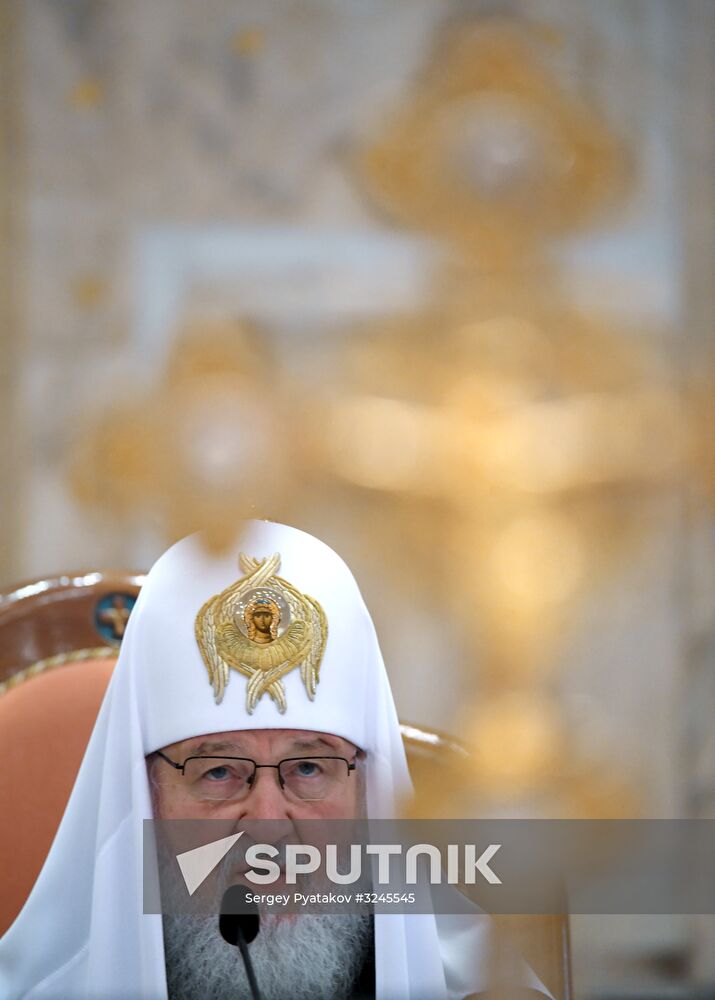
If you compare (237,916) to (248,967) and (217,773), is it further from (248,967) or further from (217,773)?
(217,773)

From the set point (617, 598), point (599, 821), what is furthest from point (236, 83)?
point (599, 821)

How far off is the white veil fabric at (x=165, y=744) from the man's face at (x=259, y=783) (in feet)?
0.06

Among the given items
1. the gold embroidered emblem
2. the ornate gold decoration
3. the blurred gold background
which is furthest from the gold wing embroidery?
the ornate gold decoration

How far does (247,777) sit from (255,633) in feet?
0.57

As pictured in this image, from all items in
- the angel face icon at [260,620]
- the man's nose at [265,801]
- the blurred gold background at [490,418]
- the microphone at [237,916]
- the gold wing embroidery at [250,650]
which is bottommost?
the blurred gold background at [490,418]

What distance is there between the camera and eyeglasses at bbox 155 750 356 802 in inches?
57.2

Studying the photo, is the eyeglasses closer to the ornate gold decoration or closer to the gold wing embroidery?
the gold wing embroidery

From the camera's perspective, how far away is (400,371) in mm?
452

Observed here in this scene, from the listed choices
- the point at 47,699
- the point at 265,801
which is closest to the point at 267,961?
the point at 265,801

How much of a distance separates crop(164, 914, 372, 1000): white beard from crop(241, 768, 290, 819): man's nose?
13 cm

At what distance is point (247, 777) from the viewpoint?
1.46 metres

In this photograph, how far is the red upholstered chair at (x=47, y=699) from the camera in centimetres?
174

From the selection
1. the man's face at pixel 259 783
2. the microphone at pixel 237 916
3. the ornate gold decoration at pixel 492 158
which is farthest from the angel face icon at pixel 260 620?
the ornate gold decoration at pixel 492 158

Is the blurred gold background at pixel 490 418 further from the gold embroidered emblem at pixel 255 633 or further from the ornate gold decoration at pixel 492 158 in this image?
the gold embroidered emblem at pixel 255 633
